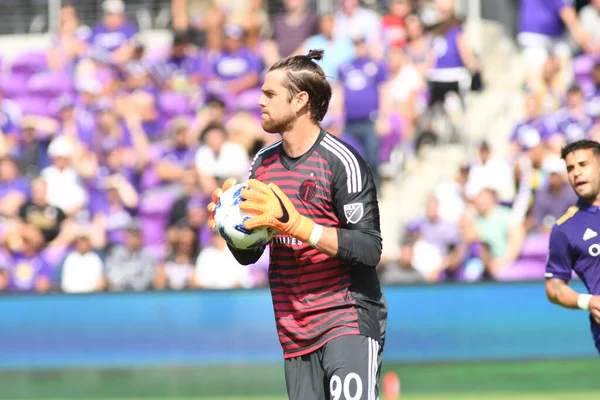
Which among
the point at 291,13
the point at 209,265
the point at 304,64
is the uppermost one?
the point at 291,13

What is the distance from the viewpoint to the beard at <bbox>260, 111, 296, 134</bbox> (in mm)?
5504

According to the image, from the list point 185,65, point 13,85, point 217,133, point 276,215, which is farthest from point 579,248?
point 13,85

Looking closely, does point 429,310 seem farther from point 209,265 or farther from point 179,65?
point 179,65

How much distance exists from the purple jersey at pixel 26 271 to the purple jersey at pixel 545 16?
774 centimetres

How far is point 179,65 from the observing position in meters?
16.1

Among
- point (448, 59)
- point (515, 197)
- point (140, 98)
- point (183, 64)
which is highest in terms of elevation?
point (183, 64)

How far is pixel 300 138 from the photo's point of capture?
5.56 meters

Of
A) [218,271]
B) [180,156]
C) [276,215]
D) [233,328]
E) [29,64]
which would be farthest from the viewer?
[29,64]

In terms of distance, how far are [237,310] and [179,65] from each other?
5004mm

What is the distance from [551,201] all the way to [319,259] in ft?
25.6

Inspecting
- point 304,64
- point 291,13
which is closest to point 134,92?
point 291,13

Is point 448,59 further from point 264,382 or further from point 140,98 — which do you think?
point 264,382

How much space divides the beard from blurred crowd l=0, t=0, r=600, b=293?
7.30 m

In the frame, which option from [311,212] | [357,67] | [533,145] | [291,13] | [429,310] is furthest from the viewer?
[291,13]
